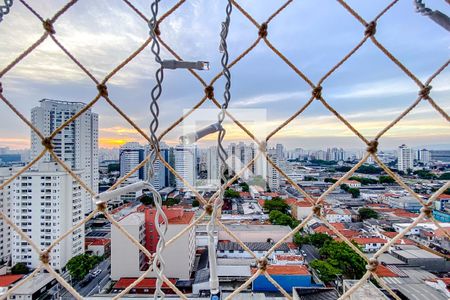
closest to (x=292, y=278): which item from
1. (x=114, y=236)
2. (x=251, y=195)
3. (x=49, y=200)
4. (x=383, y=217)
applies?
(x=114, y=236)

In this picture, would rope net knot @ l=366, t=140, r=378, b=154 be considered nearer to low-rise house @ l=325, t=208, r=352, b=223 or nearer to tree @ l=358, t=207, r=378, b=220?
low-rise house @ l=325, t=208, r=352, b=223

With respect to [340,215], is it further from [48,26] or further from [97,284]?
[48,26]

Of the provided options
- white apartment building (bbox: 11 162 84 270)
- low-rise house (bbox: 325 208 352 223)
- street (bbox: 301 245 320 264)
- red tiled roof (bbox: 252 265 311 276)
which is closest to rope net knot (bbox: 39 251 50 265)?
red tiled roof (bbox: 252 265 311 276)

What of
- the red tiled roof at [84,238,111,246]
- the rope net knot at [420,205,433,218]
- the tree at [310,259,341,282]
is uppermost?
the rope net knot at [420,205,433,218]

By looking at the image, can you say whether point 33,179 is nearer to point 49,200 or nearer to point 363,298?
point 49,200

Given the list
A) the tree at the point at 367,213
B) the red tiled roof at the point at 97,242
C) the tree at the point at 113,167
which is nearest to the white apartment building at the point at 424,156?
the tree at the point at 367,213

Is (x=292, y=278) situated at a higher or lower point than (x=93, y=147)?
lower
